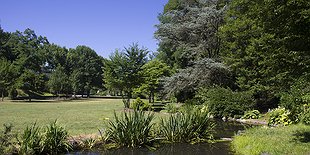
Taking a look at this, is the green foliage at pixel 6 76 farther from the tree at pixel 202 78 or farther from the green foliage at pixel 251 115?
the green foliage at pixel 251 115

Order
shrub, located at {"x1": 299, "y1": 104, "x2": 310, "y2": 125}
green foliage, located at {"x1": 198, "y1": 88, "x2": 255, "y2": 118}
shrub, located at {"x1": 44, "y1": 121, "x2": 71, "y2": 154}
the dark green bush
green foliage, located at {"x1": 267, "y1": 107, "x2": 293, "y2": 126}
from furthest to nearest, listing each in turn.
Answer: green foliage, located at {"x1": 198, "y1": 88, "x2": 255, "y2": 118} < green foliage, located at {"x1": 267, "y1": 107, "x2": 293, "y2": 126} < the dark green bush < shrub, located at {"x1": 299, "y1": 104, "x2": 310, "y2": 125} < shrub, located at {"x1": 44, "y1": 121, "x2": 71, "y2": 154}

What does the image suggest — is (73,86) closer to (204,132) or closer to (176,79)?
(176,79)

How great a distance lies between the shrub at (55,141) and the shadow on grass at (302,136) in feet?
25.3

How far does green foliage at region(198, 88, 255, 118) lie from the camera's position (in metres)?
21.8

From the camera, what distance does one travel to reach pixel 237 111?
21828mm

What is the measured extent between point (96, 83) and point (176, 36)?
54012 mm

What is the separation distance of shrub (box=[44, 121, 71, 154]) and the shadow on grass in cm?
771

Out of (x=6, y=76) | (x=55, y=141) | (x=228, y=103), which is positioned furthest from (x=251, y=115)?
(x=6, y=76)

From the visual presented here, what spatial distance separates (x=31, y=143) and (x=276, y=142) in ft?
25.2

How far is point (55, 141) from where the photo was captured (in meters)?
9.12

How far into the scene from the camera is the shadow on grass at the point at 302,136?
31.4 feet

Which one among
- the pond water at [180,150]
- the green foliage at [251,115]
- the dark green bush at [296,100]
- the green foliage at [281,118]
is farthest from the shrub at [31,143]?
the green foliage at [251,115]

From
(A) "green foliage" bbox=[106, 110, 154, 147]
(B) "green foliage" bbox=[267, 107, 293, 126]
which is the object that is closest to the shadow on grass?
(B) "green foliage" bbox=[267, 107, 293, 126]

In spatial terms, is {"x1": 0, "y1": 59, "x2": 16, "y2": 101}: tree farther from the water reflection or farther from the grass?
the grass
